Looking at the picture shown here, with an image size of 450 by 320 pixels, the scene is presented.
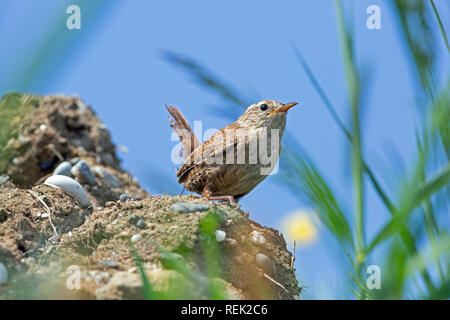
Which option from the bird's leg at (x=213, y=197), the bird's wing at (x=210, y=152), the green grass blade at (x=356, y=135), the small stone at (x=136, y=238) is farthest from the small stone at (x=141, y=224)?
the green grass blade at (x=356, y=135)

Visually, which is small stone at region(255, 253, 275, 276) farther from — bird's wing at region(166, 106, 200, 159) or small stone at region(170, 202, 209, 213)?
bird's wing at region(166, 106, 200, 159)

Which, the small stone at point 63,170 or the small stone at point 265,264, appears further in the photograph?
the small stone at point 63,170

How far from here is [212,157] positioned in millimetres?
4164

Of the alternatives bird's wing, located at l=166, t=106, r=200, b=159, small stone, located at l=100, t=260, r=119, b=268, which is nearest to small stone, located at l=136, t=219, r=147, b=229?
small stone, located at l=100, t=260, r=119, b=268

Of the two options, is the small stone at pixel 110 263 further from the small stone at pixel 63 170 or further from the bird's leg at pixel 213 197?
the small stone at pixel 63 170

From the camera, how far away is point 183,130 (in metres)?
5.29

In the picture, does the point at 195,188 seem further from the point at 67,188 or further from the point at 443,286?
the point at 443,286

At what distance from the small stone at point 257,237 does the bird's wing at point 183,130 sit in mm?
2158

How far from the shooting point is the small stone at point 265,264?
282 cm

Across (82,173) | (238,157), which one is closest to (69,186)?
(82,173)

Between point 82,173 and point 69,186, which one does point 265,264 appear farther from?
point 82,173

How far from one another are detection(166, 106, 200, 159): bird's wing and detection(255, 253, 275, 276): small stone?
94.3 inches
